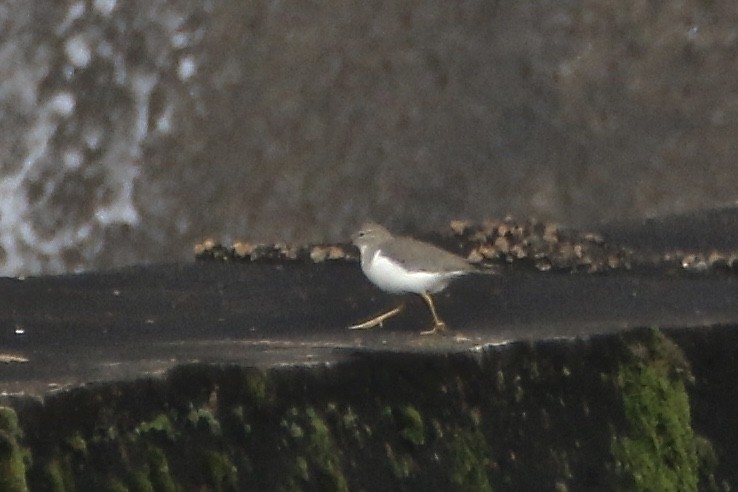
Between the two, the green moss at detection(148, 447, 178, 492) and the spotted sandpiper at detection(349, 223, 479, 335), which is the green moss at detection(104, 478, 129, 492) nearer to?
the green moss at detection(148, 447, 178, 492)

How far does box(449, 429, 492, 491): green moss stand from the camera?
69.6 inches

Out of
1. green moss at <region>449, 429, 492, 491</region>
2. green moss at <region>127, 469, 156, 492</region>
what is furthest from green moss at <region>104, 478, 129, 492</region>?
green moss at <region>449, 429, 492, 491</region>

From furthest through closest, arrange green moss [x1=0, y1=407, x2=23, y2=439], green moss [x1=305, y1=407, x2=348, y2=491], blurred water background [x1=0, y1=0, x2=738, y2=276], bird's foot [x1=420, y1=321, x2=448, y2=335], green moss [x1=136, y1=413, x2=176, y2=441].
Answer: blurred water background [x1=0, y1=0, x2=738, y2=276] → bird's foot [x1=420, y1=321, x2=448, y2=335] → green moss [x1=305, y1=407, x2=348, y2=491] → green moss [x1=136, y1=413, x2=176, y2=441] → green moss [x1=0, y1=407, x2=23, y2=439]

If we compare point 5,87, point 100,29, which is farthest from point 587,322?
Answer: point 5,87

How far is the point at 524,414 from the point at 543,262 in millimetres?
448

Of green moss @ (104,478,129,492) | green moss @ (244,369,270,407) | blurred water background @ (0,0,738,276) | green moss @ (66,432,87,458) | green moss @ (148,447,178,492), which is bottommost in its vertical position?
green moss @ (104,478,129,492)

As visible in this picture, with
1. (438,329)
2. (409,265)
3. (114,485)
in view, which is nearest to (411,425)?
(438,329)

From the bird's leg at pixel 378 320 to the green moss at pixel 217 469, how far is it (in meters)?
0.58

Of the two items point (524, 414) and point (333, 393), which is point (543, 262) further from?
point (333, 393)

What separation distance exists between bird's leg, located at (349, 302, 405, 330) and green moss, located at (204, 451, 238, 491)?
0.58 metres

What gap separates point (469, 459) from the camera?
1.78 m

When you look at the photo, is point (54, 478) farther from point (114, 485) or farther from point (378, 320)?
point (378, 320)

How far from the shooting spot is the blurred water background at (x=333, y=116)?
210 cm

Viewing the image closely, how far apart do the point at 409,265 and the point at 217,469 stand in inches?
24.9
